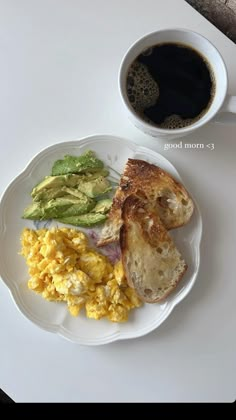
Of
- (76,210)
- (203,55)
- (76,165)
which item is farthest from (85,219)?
(203,55)

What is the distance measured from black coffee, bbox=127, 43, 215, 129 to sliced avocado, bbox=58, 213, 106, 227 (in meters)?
0.26

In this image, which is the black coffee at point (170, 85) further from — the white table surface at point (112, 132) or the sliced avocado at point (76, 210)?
the sliced avocado at point (76, 210)

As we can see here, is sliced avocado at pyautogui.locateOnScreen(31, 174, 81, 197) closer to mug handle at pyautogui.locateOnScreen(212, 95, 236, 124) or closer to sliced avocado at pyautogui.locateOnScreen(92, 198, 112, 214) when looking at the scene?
sliced avocado at pyautogui.locateOnScreen(92, 198, 112, 214)

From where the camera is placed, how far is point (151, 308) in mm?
1304

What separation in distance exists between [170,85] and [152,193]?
0.86 feet

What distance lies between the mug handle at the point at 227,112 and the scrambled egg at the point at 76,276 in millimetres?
420

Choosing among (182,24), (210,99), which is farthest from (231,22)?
(210,99)

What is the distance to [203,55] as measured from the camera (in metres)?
1.29

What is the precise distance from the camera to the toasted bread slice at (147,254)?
4.22ft

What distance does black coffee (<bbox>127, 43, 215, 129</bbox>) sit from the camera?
4.20 ft

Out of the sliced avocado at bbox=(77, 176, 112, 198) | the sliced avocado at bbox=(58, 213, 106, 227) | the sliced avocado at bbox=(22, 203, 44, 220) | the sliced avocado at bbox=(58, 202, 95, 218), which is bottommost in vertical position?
the sliced avocado at bbox=(58, 213, 106, 227)

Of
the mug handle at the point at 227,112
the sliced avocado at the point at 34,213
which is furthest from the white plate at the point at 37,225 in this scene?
the mug handle at the point at 227,112

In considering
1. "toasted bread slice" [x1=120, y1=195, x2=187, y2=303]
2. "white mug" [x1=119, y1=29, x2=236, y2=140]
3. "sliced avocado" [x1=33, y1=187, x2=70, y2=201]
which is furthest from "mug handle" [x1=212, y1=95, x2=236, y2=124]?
"sliced avocado" [x1=33, y1=187, x2=70, y2=201]

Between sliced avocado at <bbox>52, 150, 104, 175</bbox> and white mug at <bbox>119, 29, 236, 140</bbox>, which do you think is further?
sliced avocado at <bbox>52, 150, 104, 175</bbox>
